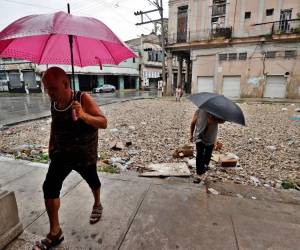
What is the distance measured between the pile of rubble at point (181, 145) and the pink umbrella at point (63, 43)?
2.13 meters

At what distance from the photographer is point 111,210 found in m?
2.41

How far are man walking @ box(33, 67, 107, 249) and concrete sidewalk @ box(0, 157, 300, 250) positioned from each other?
0.36 m

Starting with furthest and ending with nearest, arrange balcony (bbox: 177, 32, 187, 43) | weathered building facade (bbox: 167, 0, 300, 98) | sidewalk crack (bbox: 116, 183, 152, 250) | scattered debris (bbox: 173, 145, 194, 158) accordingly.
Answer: balcony (bbox: 177, 32, 187, 43) → weathered building facade (bbox: 167, 0, 300, 98) → scattered debris (bbox: 173, 145, 194, 158) → sidewalk crack (bbox: 116, 183, 152, 250)

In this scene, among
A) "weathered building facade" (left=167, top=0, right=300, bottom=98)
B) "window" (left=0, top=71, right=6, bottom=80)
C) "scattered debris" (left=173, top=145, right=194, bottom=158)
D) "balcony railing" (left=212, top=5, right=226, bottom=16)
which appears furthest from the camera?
"window" (left=0, top=71, right=6, bottom=80)

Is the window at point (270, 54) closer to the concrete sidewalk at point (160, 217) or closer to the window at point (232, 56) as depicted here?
the window at point (232, 56)

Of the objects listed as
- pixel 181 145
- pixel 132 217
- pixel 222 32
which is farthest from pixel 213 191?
pixel 222 32

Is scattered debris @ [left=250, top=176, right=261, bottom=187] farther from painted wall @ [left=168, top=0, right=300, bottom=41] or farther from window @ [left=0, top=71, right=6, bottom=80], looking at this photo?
window @ [left=0, top=71, right=6, bottom=80]

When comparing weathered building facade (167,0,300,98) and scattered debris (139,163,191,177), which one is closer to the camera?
scattered debris (139,163,191,177)

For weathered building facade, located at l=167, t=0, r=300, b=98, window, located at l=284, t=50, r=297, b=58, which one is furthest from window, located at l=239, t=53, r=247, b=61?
window, located at l=284, t=50, r=297, b=58

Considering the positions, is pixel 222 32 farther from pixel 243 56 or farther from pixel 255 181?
pixel 255 181

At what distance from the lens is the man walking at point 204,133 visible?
117 inches

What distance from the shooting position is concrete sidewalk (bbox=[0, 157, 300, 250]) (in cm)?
195

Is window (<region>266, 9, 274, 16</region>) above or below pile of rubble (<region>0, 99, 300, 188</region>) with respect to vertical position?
above

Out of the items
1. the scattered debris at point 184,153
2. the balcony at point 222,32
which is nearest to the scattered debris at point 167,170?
the scattered debris at point 184,153
